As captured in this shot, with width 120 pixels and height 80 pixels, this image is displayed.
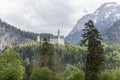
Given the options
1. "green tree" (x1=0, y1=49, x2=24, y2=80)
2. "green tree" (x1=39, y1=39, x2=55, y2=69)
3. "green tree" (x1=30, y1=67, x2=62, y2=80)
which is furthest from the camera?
"green tree" (x1=0, y1=49, x2=24, y2=80)

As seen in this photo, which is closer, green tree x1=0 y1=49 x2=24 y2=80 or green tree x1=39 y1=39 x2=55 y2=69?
green tree x1=39 y1=39 x2=55 y2=69

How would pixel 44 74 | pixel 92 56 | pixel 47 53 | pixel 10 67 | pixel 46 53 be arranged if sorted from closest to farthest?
pixel 92 56, pixel 47 53, pixel 46 53, pixel 44 74, pixel 10 67

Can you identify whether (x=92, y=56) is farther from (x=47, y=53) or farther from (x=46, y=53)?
(x=46, y=53)

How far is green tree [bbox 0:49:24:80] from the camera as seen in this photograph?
111250 mm

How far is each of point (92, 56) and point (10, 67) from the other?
36034 mm

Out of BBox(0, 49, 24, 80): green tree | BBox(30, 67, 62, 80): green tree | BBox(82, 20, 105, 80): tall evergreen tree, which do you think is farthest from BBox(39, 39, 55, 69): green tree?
BBox(82, 20, 105, 80): tall evergreen tree

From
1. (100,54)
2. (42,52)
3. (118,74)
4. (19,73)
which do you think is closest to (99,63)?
(100,54)

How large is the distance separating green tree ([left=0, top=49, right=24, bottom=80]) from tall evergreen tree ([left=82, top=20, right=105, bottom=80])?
33089 millimetres

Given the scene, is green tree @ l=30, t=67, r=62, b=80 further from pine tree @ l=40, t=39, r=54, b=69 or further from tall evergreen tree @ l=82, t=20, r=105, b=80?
tall evergreen tree @ l=82, t=20, r=105, b=80

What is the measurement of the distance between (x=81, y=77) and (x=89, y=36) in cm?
4052

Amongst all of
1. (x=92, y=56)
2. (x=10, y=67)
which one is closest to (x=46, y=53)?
(x=10, y=67)

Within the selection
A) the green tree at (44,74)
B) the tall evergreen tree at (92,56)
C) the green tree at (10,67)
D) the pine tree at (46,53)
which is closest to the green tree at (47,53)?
the pine tree at (46,53)

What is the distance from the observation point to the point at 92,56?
8606cm

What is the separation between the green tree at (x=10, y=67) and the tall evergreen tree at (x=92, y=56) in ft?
109
